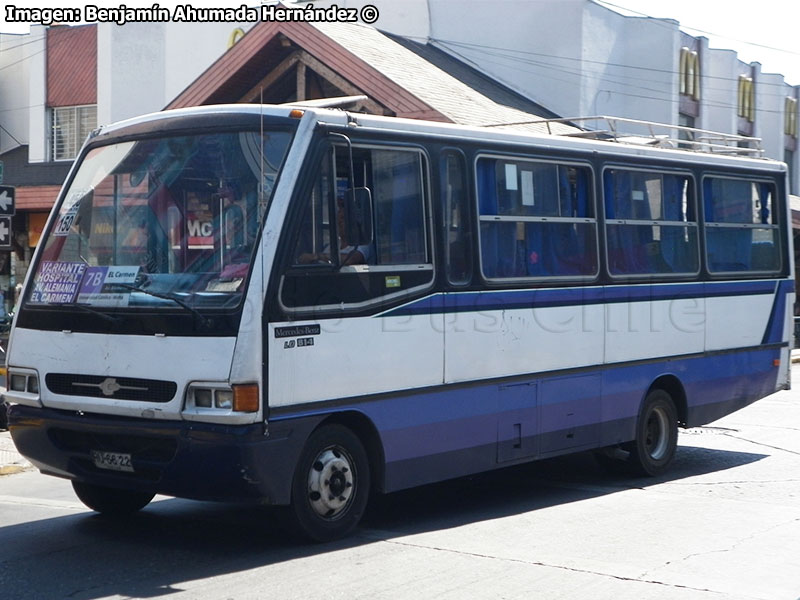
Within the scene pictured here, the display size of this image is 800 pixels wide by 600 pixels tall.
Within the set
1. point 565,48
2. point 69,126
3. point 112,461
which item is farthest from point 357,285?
point 69,126

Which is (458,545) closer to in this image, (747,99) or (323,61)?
(323,61)

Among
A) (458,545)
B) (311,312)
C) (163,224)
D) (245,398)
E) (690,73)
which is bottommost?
(458,545)

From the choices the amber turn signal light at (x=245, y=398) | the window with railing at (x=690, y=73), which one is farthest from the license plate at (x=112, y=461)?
the window with railing at (x=690, y=73)

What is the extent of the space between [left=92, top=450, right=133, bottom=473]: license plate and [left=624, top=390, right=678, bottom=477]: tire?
4922 millimetres

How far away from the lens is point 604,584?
6781 mm

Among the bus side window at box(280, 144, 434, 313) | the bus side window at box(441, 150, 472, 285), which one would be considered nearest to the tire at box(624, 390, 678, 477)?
the bus side window at box(441, 150, 472, 285)

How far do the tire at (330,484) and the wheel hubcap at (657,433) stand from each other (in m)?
3.90

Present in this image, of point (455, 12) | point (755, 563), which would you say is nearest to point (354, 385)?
point (755, 563)

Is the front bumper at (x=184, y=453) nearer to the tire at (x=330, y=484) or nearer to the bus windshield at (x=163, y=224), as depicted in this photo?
the tire at (x=330, y=484)

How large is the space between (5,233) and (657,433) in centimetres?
716

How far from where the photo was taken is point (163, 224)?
7.64 m

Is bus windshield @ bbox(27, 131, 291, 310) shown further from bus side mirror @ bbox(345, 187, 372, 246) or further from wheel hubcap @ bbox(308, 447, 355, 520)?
wheel hubcap @ bbox(308, 447, 355, 520)

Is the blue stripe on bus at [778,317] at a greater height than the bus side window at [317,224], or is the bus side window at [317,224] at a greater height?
the bus side window at [317,224]

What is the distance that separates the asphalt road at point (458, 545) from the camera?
6.65 metres
